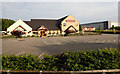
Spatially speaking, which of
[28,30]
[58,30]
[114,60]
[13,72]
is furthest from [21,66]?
[58,30]

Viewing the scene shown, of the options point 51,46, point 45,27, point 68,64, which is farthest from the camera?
point 45,27

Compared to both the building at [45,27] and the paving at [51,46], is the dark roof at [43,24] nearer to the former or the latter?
the building at [45,27]

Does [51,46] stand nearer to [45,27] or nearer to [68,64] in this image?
[68,64]

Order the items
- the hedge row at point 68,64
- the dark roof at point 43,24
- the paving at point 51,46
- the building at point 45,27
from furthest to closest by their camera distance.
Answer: the dark roof at point 43,24 < the building at point 45,27 < the paving at point 51,46 < the hedge row at point 68,64

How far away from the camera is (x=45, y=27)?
121 ft

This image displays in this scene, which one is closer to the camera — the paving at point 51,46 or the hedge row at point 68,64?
the hedge row at point 68,64

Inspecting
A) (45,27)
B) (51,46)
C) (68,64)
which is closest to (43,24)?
(45,27)

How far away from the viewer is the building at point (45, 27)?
34153mm

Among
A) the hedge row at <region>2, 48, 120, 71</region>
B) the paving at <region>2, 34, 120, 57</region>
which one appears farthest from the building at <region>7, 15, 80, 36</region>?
the hedge row at <region>2, 48, 120, 71</region>

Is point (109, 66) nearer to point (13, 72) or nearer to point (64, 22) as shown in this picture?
point (13, 72)

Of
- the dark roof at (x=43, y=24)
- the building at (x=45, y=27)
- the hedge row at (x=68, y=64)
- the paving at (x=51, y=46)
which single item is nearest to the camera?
the hedge row at (x=68, y=64)

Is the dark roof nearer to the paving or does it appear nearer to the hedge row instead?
the paving

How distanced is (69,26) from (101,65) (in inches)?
1416

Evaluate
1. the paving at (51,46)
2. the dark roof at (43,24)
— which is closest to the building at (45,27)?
the dark roof at (43,24)
